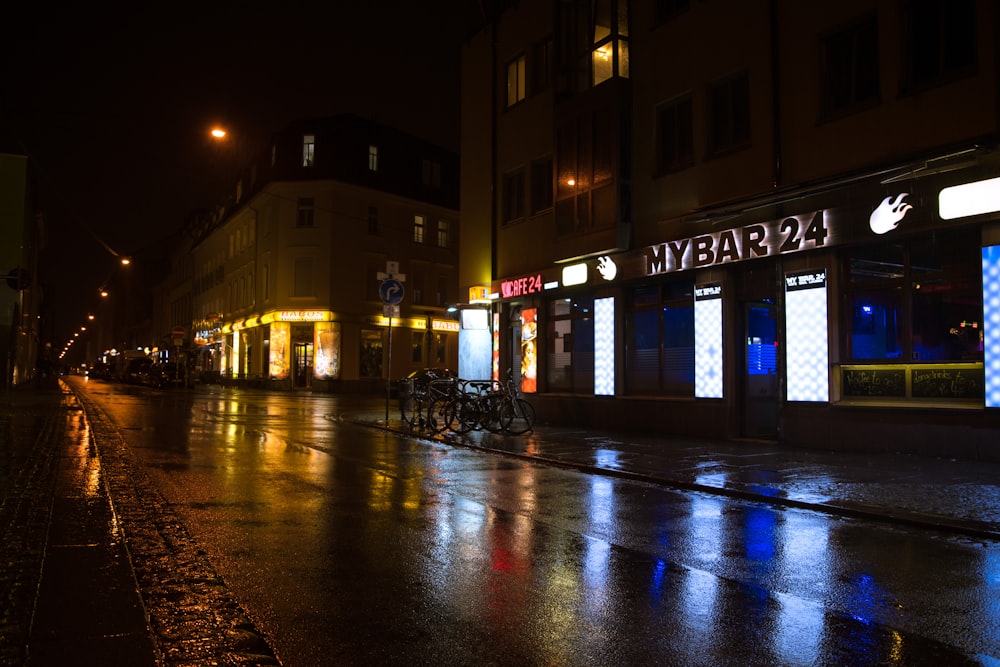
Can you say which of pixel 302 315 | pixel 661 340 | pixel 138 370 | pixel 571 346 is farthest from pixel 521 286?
pixel 138 370

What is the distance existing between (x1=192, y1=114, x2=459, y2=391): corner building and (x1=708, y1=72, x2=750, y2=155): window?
2696cm

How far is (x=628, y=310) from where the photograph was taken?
1789 centimetres

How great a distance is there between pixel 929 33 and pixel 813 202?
3088 mm

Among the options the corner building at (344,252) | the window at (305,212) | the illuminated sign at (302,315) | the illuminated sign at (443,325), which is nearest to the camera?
the illuminated sign at (302,315)

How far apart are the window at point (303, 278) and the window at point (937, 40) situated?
119 feet

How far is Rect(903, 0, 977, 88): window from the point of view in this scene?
1143 cm

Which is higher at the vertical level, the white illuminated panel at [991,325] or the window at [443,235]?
the window at [443,235]

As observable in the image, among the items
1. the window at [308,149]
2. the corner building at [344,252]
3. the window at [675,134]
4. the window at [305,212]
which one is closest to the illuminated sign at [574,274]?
the window at [675,134]

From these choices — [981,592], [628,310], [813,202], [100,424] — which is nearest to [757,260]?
[813,202]

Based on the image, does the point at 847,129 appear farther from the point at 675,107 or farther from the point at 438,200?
the point at 438,200

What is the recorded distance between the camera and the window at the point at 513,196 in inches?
877

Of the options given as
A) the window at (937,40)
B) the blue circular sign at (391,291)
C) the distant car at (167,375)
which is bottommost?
the distant car at (167,375)

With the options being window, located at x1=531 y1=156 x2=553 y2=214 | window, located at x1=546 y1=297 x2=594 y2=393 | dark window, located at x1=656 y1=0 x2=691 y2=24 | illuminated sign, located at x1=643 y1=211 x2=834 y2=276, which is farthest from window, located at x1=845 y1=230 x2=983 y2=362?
window, located at x1=531 y1=156 x2=553 y2=214

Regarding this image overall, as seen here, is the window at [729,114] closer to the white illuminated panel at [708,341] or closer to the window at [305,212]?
the white illuminated panel at [708,341]
